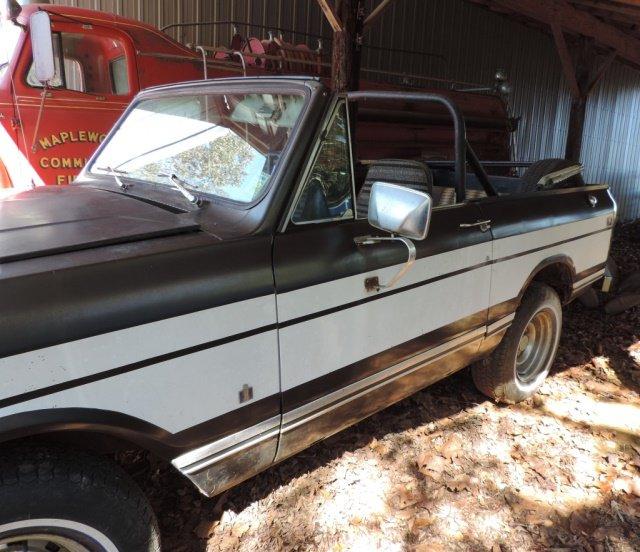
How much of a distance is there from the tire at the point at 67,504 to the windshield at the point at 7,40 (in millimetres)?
4404

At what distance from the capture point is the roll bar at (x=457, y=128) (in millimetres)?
2488

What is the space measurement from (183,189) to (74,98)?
3.46m

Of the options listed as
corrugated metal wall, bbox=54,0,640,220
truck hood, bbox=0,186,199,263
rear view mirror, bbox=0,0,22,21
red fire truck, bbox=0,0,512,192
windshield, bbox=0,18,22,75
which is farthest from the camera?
corrugated metal wall, bbox=54,0,640,220

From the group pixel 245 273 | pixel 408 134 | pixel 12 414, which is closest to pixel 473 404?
pixel 245 273

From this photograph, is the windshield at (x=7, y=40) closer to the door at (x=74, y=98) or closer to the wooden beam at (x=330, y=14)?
the door at (x=74, y=98)

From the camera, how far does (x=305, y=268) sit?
1970 mm

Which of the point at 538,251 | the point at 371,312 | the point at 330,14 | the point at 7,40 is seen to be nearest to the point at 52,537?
the point at 371,312

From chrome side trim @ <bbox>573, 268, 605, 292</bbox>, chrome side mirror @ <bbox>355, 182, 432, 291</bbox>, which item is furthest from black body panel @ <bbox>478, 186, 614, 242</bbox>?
chrome side mirror @ <bbox>355, 182, 432, 291</bbox>

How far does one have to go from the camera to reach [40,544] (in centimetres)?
157

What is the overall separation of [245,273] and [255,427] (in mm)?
573

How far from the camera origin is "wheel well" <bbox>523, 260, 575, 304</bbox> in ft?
11.4

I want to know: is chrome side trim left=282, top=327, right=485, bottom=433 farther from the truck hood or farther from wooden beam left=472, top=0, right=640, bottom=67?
wooden beam left=472, top=0, right=640, bottom=67

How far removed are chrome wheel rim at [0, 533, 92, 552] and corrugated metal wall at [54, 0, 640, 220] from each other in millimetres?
7029

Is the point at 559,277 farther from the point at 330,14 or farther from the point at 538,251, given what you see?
the point at 330,14
